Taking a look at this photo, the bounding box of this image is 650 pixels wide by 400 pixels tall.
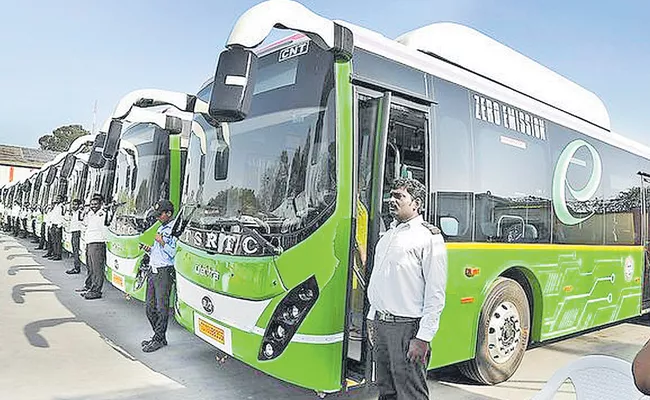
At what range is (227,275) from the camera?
4.45 metres

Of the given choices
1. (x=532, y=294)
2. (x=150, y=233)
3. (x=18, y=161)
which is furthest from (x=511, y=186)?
(x=18, y=161)

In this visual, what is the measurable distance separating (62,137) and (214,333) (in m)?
80.8

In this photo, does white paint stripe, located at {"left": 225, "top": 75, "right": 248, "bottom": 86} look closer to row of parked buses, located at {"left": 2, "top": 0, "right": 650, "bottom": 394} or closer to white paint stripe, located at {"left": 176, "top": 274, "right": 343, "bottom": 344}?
row of parked buses, located at {"left": 2, "top": 0, "right": 650, "bottom": 394}

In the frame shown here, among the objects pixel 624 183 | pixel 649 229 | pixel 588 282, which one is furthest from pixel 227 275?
pixel 649 229

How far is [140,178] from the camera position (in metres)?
8.07

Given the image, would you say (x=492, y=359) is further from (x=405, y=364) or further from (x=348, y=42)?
(x=348, y=42)

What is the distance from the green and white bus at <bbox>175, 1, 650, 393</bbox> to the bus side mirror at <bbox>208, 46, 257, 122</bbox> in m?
0.01

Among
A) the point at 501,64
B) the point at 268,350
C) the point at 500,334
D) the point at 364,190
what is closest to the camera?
the point at 268,350

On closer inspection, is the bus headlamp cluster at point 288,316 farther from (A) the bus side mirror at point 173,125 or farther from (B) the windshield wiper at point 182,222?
(A) the bus side mirror at point 173,125

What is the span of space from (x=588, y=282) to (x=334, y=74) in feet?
14.8

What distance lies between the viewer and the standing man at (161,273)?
614 cm

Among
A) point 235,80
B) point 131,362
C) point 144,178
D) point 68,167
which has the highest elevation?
point 68,167

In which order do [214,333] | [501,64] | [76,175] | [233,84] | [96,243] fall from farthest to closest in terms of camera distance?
[76,175] → [96,243] → [501,64] → [214,333] → [233,84]

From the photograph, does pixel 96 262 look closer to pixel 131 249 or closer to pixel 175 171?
pixel 131 249
